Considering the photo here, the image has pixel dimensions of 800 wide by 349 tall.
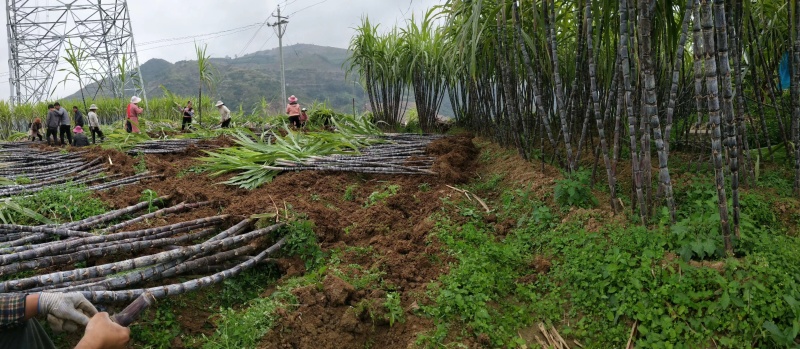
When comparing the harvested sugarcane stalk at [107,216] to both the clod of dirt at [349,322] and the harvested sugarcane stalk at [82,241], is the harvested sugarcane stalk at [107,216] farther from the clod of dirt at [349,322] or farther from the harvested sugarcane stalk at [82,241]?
the clod of dirt at [349,322]

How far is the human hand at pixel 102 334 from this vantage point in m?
1.54

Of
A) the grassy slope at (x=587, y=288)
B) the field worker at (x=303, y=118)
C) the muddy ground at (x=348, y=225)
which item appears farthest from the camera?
the field worker at (x=303, y=118)

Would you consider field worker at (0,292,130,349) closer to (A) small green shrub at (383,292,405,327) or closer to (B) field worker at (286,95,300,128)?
(A) small green shrub at (383,292,405,327)

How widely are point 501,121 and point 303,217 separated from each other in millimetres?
2866

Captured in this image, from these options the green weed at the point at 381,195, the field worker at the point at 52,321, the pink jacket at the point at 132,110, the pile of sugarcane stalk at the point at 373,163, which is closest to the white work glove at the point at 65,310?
the field worker at the point at 52,321

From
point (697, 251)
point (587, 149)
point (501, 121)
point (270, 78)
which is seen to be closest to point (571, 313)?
point (697, 251)

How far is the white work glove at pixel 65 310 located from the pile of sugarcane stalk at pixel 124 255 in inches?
10.8

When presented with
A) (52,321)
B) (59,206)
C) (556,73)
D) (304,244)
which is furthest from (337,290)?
(59,206)

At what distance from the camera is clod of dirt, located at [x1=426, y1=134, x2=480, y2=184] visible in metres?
4.04

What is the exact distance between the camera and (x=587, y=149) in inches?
169

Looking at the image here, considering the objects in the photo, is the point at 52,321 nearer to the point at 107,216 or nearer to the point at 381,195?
the point at 107,216

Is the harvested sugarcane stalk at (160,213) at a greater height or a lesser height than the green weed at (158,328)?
greater

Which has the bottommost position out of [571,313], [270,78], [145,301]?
[571,313]

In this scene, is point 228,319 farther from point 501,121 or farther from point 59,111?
point 59,111
